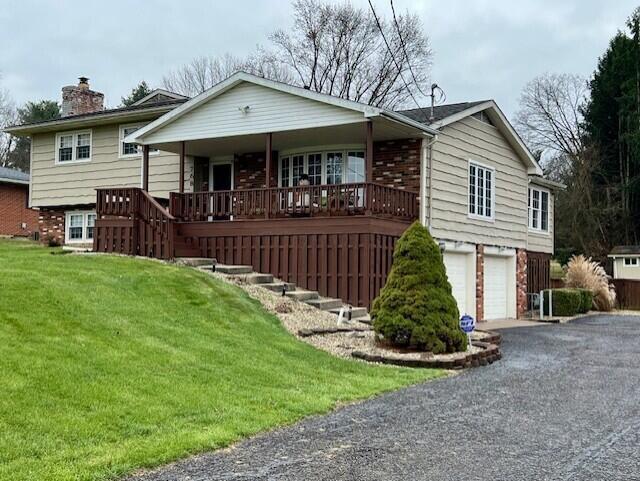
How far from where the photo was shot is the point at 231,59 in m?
44.8

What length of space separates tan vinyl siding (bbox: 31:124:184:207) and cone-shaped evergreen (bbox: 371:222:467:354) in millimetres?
10825

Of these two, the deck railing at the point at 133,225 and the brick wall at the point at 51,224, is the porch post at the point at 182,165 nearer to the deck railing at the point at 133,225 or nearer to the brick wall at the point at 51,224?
the deck railing at the point at 133,225

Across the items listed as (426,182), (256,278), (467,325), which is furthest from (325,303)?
(426,182)

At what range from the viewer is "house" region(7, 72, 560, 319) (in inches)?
608

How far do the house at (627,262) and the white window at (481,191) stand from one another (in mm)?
17688

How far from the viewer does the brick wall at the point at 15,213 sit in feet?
92.3

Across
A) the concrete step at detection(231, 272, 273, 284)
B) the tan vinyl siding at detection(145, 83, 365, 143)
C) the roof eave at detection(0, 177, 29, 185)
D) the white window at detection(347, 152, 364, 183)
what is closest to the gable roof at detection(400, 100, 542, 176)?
the white window at detection(347, 152, 364, 183)

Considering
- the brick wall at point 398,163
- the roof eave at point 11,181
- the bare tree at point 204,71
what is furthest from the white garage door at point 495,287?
the bare tree at point 204,71

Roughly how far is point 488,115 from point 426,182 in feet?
14.9

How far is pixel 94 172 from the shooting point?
22.2 meters

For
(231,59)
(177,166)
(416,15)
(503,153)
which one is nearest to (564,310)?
(503,153)

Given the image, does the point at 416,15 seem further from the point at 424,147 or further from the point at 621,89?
the point at 424,147

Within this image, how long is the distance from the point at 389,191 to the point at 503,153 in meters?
7.01

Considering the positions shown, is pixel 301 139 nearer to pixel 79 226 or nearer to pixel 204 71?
pixel 79 226
